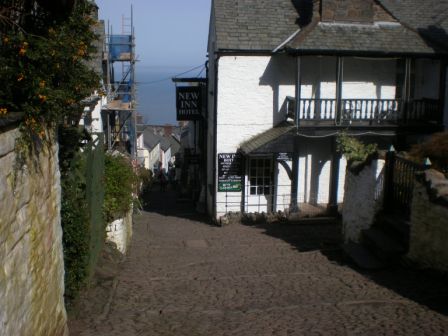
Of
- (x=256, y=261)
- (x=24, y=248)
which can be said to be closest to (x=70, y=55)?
(x=24, y=248)

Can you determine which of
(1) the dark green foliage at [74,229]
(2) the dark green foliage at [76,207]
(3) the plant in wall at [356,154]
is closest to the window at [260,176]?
(3) the plant in wall at [356,154]

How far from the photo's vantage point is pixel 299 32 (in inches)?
826

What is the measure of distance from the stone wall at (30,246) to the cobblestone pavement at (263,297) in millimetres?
1442

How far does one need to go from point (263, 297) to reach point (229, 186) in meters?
12.1

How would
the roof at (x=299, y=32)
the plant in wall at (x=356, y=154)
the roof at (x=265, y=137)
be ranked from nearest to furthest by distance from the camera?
the plant in wall at (x=356, y=154)
the roof at (x=265, y=137)
the roof at (x=299, y=32)

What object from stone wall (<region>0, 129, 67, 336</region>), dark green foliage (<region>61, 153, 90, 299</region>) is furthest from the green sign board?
stone wall (<region>0, 129, 67, 336</region>)

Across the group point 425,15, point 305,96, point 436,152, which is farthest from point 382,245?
point 425,15

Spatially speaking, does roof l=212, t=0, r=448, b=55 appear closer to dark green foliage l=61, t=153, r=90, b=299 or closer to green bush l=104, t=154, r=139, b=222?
green bush l=104, t=154, r=139, b=222

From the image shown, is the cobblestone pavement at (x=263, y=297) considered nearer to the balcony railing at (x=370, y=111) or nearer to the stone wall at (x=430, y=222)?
the stone wall at (x=430, y=222)

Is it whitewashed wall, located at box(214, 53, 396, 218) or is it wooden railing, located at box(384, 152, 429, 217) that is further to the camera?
whitewashed wall, located at box(214, 53, 396, 218)

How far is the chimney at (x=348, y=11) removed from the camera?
21.0 metres

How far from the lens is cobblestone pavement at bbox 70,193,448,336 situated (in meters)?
7.77

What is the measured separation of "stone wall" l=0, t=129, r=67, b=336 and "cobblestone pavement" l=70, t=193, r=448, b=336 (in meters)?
1.44

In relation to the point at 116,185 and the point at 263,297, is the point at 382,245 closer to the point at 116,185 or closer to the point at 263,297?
the point at 263,297
